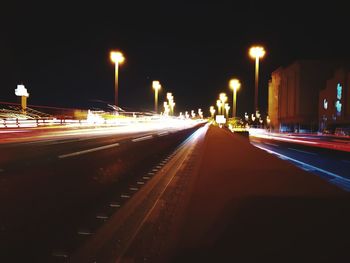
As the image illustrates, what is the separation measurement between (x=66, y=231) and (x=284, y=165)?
9942 mm

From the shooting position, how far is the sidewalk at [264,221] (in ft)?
17.4

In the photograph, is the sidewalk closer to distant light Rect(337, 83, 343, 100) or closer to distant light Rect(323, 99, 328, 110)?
distant light Rect(337, 83, 343, 100)

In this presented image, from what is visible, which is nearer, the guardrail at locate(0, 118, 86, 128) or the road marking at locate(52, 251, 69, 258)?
the road marking at locate(52, 251, 69, 258)

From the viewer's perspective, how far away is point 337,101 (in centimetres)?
8312

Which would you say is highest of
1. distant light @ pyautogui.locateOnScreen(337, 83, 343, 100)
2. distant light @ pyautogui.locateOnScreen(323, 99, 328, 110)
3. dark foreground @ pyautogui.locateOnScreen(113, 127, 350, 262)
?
distant light @ pyautogui.locateOnScreen(337, 83, 343, 100)

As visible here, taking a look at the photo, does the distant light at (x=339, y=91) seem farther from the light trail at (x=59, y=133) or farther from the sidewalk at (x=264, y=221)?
the sidewalk at (x=264, y=221)

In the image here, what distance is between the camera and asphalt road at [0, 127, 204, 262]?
5.79 metres

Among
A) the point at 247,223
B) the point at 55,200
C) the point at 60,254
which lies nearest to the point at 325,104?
the point at 55,200

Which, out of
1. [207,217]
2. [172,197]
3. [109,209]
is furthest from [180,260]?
[172,197]

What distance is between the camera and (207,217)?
23.6ft

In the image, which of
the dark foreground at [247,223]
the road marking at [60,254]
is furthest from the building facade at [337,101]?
the road marking at [60,254]

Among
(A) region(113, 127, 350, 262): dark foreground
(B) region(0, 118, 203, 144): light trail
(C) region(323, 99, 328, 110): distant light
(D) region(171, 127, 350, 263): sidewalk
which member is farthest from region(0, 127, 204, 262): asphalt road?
(C) region(323, 99, 328, 110): distant light

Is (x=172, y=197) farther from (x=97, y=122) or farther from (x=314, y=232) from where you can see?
(x=97, y=122)

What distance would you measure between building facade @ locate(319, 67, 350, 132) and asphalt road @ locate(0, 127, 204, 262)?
225 feet
